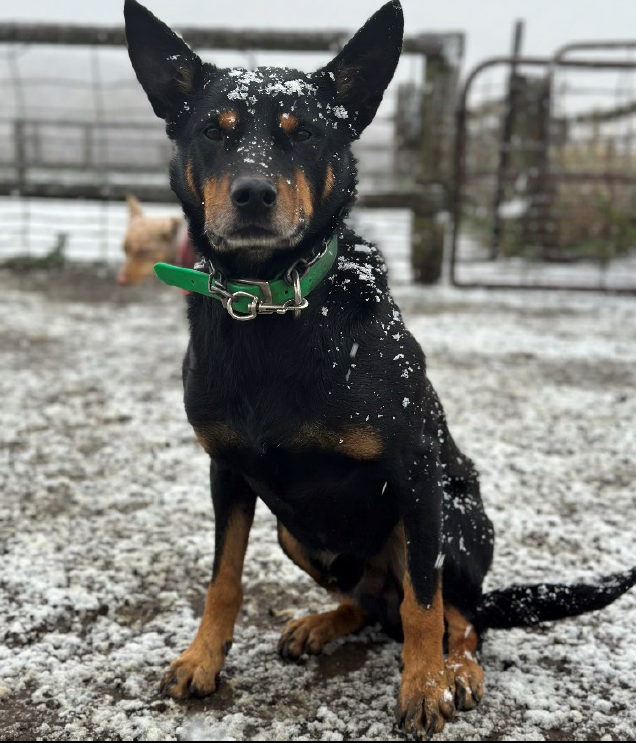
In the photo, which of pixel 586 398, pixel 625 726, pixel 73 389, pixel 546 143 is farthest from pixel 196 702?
pixel 546 143

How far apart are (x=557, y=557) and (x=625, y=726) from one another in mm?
838

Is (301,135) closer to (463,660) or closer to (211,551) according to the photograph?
(463,660)

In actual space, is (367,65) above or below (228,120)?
above

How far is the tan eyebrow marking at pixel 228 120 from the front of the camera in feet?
5.67

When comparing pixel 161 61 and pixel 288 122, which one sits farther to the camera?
pixel 161 61

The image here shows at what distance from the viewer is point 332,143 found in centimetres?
179

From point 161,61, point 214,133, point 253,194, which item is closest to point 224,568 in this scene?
point 253,194

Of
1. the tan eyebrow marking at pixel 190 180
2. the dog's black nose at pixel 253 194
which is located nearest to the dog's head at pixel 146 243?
the tan eyebrow marking at pixel 190 180

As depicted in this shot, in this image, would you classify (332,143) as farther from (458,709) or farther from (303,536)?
(458,709)

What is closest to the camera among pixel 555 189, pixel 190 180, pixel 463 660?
pixel 190 180

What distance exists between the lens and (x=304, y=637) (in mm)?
2105

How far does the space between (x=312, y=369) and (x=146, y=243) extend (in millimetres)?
4735

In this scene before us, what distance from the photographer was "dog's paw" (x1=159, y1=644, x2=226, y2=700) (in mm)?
1889

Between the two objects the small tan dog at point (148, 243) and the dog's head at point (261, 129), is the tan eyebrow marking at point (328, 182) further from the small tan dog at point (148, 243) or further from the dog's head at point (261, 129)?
the small tan dog at point (148, 243)
